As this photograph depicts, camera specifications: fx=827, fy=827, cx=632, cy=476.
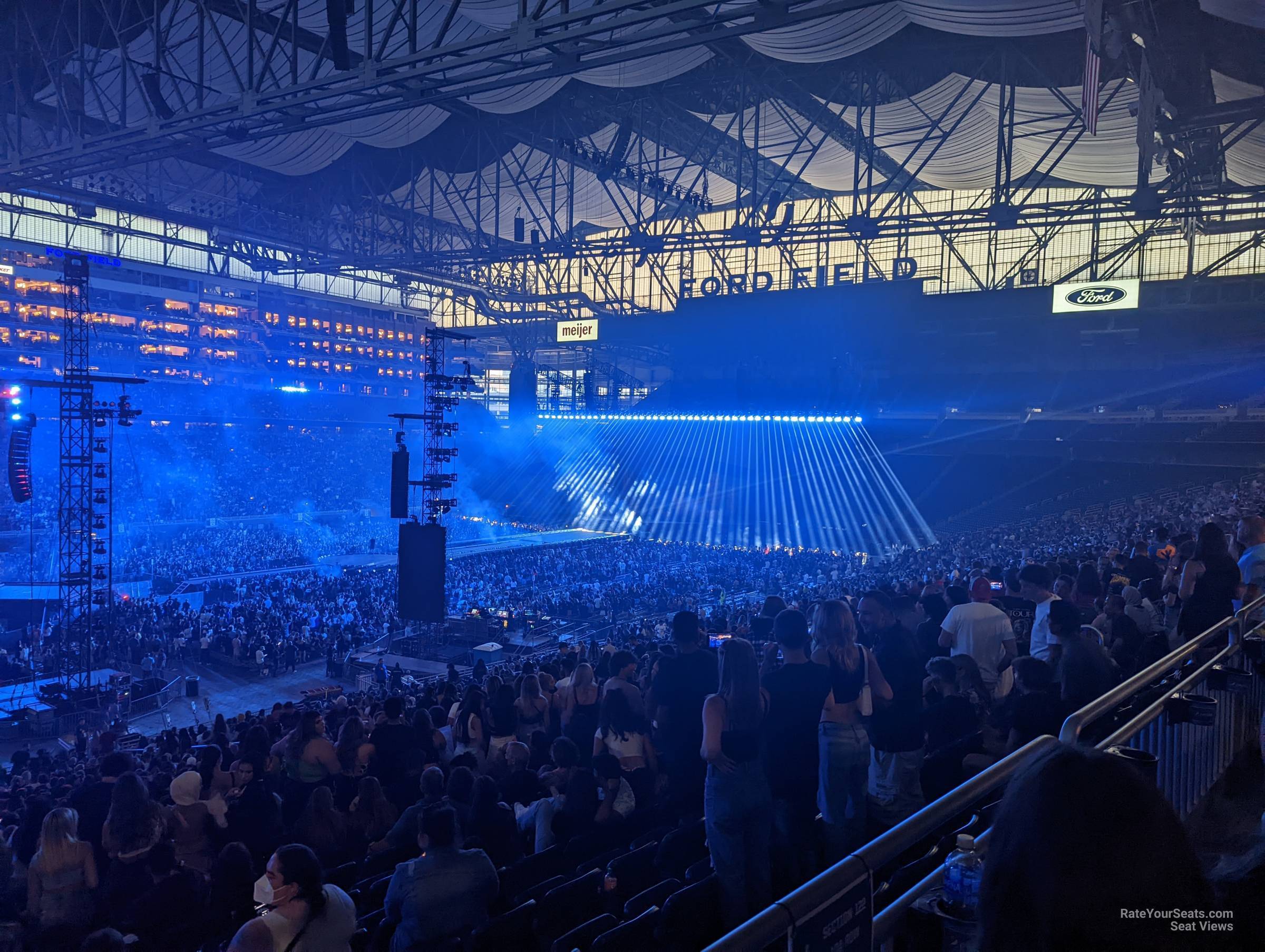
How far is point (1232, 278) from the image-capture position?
15.3 meters

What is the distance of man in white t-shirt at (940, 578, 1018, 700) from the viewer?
16.3 ft

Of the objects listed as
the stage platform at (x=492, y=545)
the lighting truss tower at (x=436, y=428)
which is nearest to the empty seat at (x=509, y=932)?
the lighting truss tower at (x=436, y=428)

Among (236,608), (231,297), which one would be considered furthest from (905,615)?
(231,297)

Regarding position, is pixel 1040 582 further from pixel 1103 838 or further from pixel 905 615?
pixel 1103 838

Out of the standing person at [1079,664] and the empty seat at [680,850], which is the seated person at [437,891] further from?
the standing person at [1079,664]

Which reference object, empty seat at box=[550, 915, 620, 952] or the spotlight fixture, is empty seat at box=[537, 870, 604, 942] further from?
the spotlight fixture

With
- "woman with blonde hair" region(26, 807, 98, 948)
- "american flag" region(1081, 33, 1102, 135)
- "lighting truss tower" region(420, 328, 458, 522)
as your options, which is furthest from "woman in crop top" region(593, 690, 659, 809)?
"lighting truss tower" region(420, 328, 458, 522)

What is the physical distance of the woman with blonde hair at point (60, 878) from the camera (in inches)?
145

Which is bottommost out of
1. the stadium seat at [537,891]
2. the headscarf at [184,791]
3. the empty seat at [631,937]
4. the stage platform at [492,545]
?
the stage platform at [492,545]

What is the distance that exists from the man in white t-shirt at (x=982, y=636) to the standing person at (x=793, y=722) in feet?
5.86

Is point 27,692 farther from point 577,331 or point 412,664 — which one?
point 577,331

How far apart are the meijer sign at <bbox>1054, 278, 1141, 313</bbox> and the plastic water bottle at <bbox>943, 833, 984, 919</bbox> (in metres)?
12.8

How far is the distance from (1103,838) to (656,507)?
98.8 feet

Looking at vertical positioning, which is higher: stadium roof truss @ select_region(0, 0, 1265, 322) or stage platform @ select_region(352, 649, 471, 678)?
stadium roof truss @ select_region(0, 0, 1265, 322)
